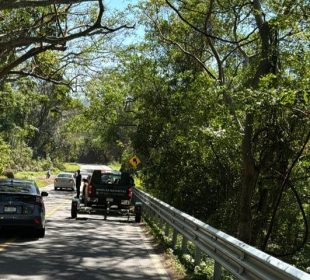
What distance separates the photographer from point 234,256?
7332 millimetres

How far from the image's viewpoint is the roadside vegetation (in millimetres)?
13422

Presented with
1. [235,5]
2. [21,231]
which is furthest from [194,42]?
[21,231]

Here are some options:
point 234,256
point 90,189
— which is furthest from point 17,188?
point 234,256

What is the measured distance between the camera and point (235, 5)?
18141mm

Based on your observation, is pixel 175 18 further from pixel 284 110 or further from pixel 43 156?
pixel 43 156

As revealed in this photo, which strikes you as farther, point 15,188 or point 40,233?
point 40,233

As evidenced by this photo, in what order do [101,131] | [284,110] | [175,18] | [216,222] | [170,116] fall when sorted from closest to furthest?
[284,110], [216,222], [175,18], [170,116], [101,131]

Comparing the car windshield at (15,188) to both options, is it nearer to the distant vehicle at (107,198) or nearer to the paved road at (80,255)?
the paved road at (80,255)

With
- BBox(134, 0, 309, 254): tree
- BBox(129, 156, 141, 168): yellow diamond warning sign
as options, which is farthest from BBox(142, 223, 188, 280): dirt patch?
BBox(129, 156, 141, 168): yellow diamond warning sign

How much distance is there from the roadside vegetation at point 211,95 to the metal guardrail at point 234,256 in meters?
2.27

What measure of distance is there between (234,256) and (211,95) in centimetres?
1180

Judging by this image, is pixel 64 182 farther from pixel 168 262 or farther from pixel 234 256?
pixel 234 256

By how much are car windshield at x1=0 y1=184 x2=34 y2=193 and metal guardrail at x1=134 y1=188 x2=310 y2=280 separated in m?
4.02

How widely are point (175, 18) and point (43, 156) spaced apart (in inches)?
2866
